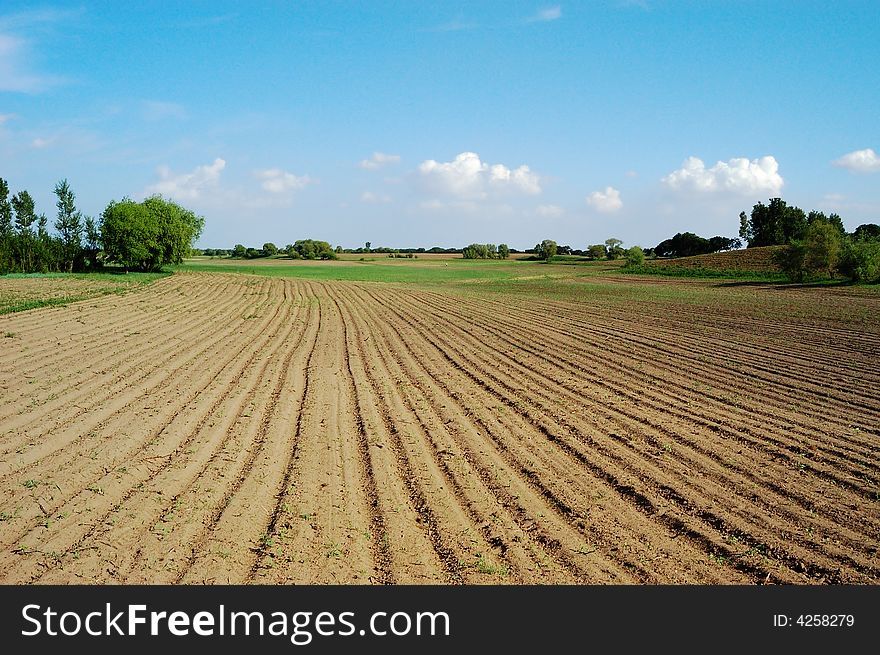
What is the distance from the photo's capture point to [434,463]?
23.1 ft

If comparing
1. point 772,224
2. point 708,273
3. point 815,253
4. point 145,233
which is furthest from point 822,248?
point 772,224

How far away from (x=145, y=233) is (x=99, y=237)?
734cm

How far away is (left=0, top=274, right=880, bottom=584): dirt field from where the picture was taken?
4.84 m

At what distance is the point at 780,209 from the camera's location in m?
98.9

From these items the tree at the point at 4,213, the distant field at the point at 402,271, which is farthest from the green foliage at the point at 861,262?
the tree at the point at 4,213

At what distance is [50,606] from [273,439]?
3746 mm

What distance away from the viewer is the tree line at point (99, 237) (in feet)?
166

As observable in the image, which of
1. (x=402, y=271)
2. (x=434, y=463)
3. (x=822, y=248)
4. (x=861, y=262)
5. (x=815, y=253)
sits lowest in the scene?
(x=434, y=463)

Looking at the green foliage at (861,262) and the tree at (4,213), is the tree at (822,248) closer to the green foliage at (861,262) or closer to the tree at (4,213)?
the green foliage at (861,262)

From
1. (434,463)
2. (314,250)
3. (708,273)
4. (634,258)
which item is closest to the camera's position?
(434,463)

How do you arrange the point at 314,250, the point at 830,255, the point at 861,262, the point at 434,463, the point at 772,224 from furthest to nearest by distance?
the point at 314,250 → the point at 772,224 → the point at 830,255 → the point at 861,262 → the point at 434,463

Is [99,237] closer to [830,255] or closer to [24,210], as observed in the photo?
[24,210]

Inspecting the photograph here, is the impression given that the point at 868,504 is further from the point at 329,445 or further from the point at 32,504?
the point at 32,504

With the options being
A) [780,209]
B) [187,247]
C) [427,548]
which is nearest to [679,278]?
[187,247]
